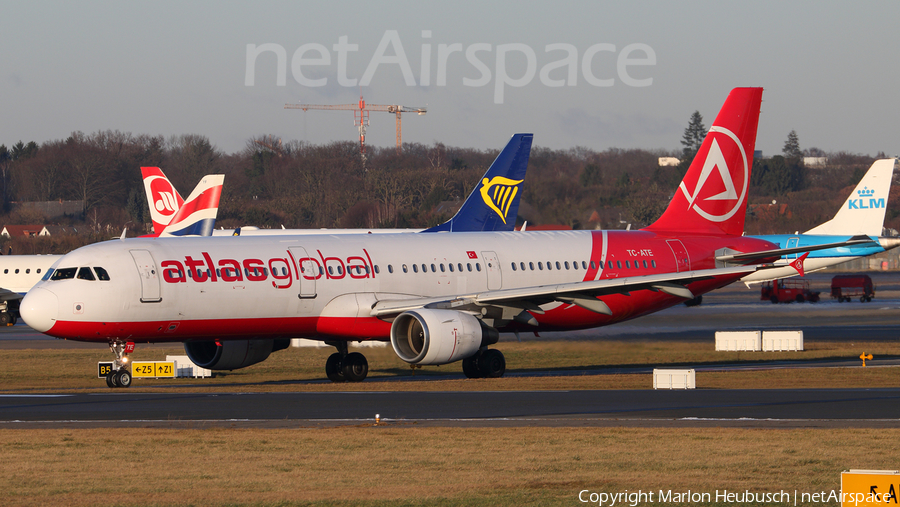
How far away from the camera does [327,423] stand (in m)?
21.4

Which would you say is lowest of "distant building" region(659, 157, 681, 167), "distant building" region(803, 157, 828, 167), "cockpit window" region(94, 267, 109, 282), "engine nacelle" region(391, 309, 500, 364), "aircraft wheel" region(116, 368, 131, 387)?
"aircraft wheel" region(116, 368, 131, 387)

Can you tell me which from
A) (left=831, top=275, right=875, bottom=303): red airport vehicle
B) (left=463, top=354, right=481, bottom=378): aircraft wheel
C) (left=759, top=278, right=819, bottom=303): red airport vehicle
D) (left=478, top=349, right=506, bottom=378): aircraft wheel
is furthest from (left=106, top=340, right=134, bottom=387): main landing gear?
(left=831, top=275, right=875, bottom=303): red airport vehicle

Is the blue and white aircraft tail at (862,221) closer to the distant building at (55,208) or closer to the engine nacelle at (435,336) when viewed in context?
the engine nacelle at (435,336)

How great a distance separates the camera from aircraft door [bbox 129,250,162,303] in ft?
94.5

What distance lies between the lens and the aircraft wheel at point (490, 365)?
32.4 meters

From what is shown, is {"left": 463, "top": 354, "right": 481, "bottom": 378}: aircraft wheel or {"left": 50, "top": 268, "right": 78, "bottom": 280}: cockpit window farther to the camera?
{"left": 463, "top": 354, "right": 481, "bottom": 378}: aircraft wheel

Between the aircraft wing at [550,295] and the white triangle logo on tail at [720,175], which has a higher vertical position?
the white triangle logo on tail at [720,175]

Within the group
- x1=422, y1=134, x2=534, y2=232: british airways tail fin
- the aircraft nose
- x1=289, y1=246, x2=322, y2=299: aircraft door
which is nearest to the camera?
the aircraft nose

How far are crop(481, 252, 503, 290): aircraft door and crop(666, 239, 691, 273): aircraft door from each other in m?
6.58

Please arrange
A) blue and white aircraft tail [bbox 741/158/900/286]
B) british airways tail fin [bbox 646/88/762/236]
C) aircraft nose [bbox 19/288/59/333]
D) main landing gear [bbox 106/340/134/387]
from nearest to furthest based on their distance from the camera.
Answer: aircraft nose [bbox 19/288/59/333] → main landing gear [bbox 106/340/134/387] → british airways tail fin [bbox 646/88/762/236] → blue and white aircraft tail [bbox 741/158/900/286]

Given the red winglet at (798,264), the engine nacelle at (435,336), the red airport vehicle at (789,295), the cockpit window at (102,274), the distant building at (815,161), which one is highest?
the distant building at (815,161)

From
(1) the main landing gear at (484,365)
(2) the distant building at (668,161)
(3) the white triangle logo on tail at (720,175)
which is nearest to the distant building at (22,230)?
(2) the distant building at (668,161)

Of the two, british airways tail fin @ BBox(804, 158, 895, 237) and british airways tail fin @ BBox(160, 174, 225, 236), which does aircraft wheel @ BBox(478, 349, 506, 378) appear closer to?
british airways tail fin @ BBox(160, 174, 225, 236)

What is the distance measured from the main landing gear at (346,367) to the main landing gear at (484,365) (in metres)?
2.96
